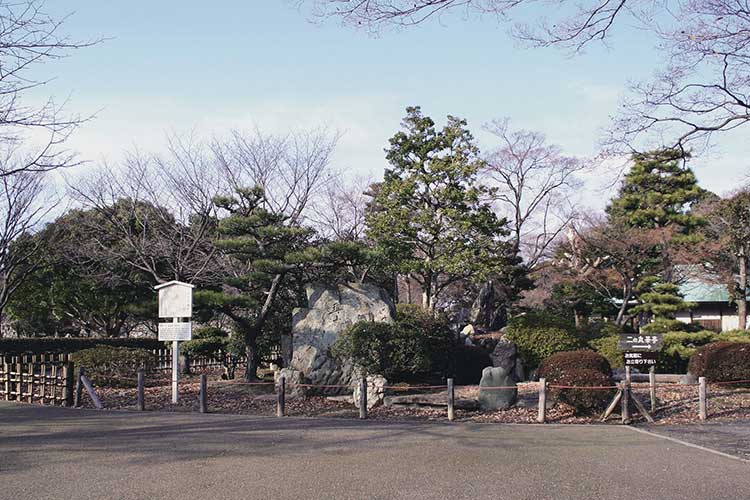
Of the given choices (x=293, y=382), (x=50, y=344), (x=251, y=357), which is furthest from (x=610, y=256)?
(x=50, y=344)

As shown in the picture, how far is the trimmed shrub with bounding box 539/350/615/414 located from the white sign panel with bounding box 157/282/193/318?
24.7 feet

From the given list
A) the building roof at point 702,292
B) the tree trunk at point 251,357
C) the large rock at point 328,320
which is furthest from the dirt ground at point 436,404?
the building roof at point 702,292

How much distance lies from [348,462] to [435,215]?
1569cm

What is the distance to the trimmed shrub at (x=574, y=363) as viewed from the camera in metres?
12.8

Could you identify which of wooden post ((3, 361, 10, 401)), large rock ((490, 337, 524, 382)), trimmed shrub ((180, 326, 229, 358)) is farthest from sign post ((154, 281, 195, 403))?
large rock ((490, 337, 524, 382))

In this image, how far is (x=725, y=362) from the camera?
16.3 m

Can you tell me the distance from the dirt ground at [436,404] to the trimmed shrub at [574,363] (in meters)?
0.81

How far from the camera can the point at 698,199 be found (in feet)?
96.6

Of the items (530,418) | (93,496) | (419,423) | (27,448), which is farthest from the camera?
(530,418)

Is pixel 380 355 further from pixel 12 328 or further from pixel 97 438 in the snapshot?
pixel 12 328

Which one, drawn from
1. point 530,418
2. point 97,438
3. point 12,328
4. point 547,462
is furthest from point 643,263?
point 12,328

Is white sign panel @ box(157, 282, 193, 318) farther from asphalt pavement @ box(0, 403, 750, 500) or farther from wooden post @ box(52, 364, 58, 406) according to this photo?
asphalt pavement @ box(0, 403, 750, 500)

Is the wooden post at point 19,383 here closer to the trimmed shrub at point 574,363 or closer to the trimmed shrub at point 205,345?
the trimmed shrub at point 205,345

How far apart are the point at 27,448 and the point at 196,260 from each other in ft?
41.7
